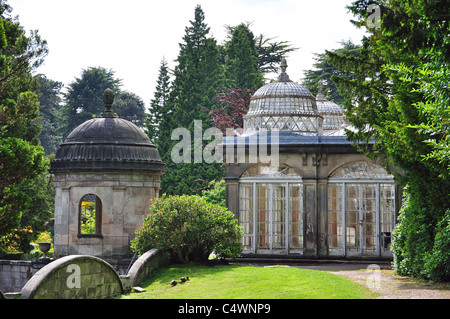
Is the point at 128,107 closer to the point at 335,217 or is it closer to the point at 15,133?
the point at 15,133

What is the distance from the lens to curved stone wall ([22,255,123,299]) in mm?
11758

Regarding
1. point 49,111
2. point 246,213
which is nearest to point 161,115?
point 49,111

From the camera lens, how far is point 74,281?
1270cm

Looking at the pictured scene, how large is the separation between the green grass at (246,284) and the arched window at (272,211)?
14.9ft

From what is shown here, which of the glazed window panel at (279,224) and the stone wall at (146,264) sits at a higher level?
the glazed window panel at (279,224)

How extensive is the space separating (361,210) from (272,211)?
104 inches

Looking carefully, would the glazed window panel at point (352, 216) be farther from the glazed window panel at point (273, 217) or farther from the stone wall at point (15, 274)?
the stone wall at point (15, 274)

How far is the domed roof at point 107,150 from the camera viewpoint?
63.4 feet

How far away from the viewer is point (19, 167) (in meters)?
20.0

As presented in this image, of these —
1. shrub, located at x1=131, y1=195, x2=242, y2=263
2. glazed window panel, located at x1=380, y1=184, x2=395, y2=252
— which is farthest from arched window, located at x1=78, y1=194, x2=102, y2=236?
glazed window panel, located at x1=380, y1=184, x2=395, y2=252
